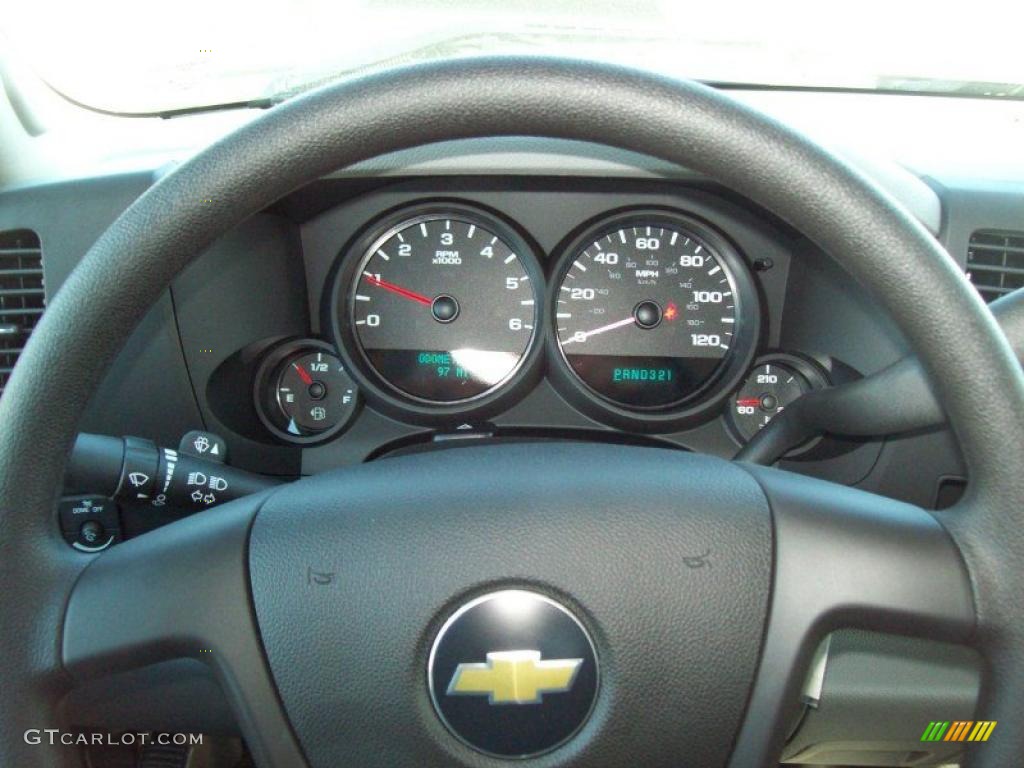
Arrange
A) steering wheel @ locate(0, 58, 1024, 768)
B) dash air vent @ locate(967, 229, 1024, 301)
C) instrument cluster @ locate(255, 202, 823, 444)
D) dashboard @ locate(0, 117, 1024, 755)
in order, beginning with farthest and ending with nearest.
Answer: instrument cluster @ locate(255, 202, 823, 444), dashboard @ locate(0, 117, 1024, 755), dash air vent @ locate(967, 229, 1024, 301), steering wheel @ locate(0, 58, 1024, 768)

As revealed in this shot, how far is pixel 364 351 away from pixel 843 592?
63.1 inches

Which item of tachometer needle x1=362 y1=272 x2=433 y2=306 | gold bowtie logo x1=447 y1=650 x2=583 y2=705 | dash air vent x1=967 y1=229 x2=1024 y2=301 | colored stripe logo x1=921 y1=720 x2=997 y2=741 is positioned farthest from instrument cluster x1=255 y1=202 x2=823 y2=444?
gold bowtie logo x1=447 y1=650 x2=583 y2=705

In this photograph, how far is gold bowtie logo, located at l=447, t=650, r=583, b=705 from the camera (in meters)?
1.09

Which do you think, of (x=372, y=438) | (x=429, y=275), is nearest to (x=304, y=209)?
(x=429, y=275)

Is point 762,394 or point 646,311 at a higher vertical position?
point 646,311

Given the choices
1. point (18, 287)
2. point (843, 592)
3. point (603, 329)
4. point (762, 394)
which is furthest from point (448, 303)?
point (843, 592)

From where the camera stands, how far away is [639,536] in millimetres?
1148

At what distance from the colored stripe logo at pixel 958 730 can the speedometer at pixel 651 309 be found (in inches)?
51.2

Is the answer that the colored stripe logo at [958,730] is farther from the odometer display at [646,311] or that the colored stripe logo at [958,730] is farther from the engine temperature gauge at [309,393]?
the engine temperature gauge at [309,393]

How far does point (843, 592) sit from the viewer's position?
1.11 m

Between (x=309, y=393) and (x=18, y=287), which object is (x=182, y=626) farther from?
(x=309, y=393)

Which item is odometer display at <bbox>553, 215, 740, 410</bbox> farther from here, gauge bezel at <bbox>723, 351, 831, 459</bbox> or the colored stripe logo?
the colored stripe logo

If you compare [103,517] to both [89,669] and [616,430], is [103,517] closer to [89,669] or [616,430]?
[89,669]

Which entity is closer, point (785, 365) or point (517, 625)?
point (517, 625)
